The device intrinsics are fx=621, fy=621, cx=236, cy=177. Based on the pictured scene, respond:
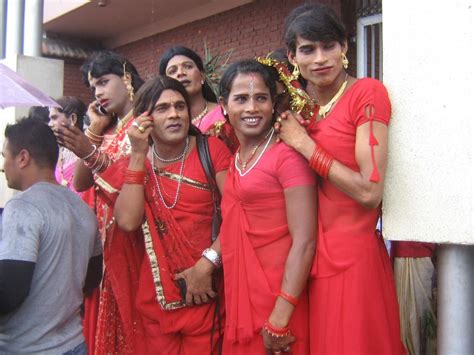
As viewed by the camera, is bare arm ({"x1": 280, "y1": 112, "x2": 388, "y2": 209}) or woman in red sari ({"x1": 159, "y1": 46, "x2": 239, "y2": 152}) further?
woman in red sari ({"x1": 159, "y1": 46, "x2": 239, "y2": 152})

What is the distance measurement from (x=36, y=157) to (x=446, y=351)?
181 cm

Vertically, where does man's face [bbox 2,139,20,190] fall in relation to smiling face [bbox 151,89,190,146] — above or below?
below

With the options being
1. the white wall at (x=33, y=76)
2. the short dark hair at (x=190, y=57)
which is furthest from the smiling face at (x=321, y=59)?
the white wall at (x=33, y=76)

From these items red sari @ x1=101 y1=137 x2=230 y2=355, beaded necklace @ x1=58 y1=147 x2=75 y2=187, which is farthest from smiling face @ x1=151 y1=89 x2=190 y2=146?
beaded necklace @ x1=58 y1=147 x2=75 y2=187

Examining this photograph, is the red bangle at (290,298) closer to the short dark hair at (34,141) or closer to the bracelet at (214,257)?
the bracelet at (214,257)

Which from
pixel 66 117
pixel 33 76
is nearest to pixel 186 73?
pixel 66 117

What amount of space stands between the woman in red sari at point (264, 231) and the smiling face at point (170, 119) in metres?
0.33

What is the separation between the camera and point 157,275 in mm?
2842

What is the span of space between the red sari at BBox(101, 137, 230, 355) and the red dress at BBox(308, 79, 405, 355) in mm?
658

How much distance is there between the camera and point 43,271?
96.7 inches

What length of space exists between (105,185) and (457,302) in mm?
1688

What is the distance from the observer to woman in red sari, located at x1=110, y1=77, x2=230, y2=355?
110 inches

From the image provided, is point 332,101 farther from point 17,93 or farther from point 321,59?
point 17,93

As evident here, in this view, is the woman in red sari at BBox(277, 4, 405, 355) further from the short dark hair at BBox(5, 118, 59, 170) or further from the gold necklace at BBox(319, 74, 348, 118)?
the short dark hair at BBox(5, 118, 59, 170)
